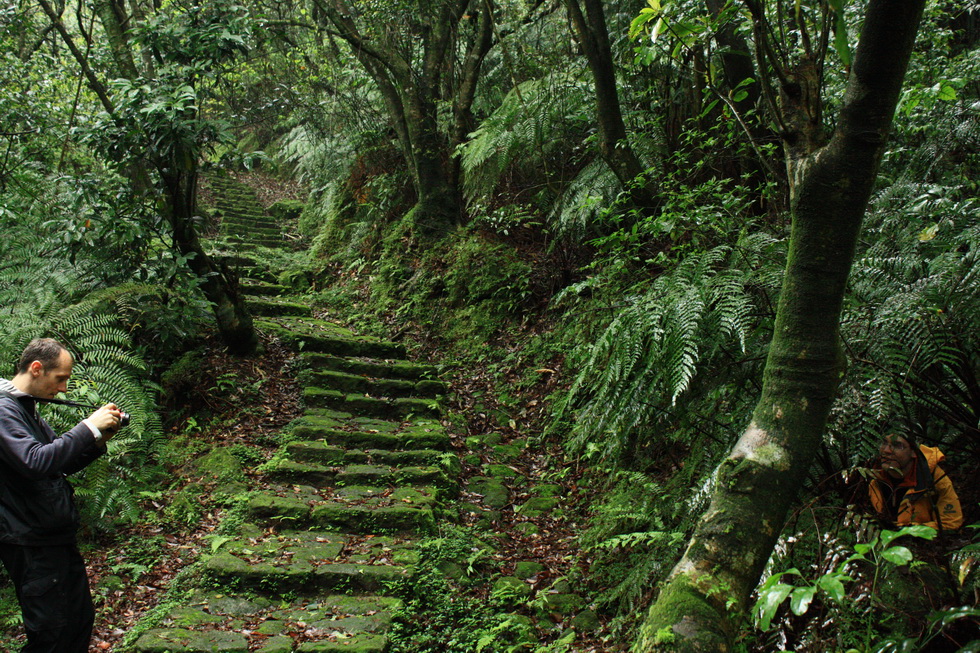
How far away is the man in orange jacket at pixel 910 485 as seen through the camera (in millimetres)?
2586

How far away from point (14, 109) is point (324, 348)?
484 cm

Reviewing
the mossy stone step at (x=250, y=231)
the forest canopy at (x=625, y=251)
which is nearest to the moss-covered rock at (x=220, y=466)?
the forest canopy at (x=625, y=251)

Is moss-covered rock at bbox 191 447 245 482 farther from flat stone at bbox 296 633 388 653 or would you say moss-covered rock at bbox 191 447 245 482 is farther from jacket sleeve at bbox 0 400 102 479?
jacket sleeve at bbox 0 400 102 479

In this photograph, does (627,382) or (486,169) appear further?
(486,169)

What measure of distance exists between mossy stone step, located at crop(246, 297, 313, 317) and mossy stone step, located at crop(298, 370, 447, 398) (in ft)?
6.99

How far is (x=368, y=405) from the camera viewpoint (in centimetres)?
648

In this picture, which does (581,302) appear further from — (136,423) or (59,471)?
(59,471)

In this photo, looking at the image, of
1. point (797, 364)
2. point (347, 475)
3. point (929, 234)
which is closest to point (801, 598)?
point (797, 364)

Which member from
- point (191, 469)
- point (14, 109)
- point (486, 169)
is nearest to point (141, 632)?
point (191, 469)

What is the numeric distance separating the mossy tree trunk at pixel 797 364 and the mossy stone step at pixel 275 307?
763 cm

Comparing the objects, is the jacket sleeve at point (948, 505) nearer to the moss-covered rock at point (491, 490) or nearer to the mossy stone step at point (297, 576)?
the mossy stone step at point (297, 576)

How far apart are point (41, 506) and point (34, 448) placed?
30 centimetres

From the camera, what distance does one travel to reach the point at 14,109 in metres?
7.38

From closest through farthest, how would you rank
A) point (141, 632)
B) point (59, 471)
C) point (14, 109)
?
1. point (59, 471)
2. point (141, 632)
3. point (14, 109)
